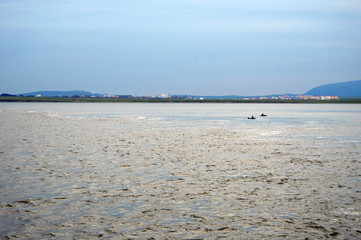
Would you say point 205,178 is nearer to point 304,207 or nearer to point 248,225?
point 304,207

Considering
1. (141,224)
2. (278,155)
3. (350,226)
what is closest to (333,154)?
(278,155)

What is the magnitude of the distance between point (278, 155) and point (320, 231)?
1486cm

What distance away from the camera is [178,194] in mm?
14500

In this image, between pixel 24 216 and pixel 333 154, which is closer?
pixel 24 216

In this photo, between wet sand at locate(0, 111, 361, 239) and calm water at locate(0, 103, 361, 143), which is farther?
calm water at locate(0, 103, 361, 143)

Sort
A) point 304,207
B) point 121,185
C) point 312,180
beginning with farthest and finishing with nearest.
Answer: point 312,180 → point 121,185 → point 304,207

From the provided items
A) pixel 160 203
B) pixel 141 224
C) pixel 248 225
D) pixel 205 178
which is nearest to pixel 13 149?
pixel 205 178

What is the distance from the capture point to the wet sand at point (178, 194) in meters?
10.6

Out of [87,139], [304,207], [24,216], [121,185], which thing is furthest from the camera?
[87,139]

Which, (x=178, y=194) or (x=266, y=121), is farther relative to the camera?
(x=266, y=121)

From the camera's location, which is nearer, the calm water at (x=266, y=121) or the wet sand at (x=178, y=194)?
the wet sand at (x=178, y=194)

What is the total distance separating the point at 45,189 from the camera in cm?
1491

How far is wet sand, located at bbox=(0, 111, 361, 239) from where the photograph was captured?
34.8 ft

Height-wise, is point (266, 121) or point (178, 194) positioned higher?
point (178, 194)
